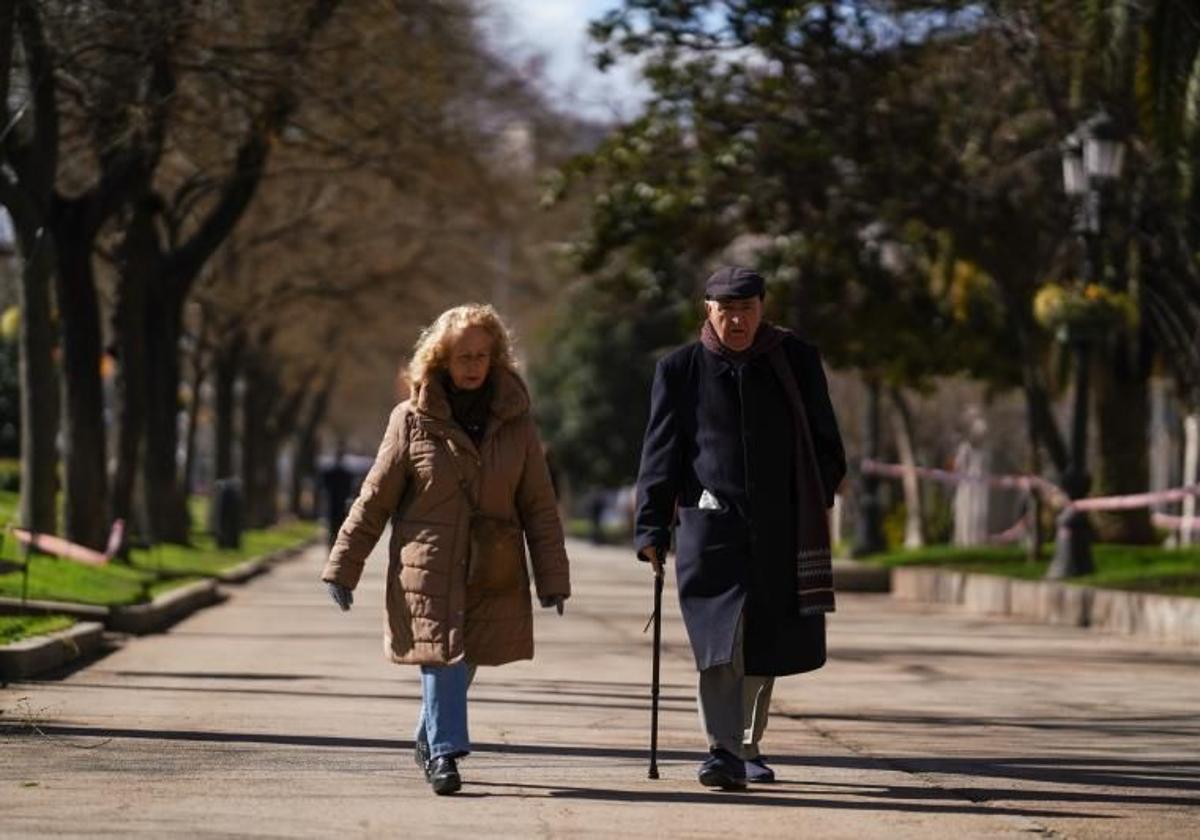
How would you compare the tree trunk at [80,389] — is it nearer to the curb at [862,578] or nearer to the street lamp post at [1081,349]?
the street lamp post at [1081,349]

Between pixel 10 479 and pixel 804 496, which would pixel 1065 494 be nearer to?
pixel 804 496

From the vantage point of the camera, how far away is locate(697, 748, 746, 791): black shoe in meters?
9.87

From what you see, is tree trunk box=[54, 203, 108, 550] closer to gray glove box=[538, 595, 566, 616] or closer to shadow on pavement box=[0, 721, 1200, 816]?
shadow on pavement box=[0, 721, 1200, 816]

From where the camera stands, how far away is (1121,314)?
88.6 ft

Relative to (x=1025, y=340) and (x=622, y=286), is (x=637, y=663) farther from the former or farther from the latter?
(x=622, y=286)

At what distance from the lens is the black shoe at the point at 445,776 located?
31.4 ft

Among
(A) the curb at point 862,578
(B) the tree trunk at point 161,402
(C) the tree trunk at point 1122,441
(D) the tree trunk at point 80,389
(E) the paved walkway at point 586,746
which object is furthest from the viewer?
(B) the tree trunk at point 161,402

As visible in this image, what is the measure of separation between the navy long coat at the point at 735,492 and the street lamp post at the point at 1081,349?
15.5 m

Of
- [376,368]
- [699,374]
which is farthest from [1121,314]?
[376,368]

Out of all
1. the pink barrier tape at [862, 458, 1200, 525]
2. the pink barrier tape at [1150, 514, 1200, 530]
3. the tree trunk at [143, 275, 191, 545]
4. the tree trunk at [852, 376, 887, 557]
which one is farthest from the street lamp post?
the tree trunk at [143, 275, 191, 545]

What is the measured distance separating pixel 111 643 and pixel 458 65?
587 inches

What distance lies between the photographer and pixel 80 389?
26.8 meters

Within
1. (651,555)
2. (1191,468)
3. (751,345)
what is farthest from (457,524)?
(1191,468)

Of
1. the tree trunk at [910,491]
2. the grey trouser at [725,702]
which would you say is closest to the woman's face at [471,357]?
the grey trouser at [725,702]
